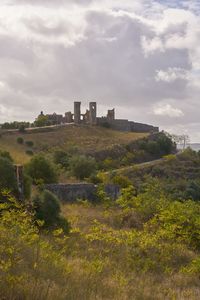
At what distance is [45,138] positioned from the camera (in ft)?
201

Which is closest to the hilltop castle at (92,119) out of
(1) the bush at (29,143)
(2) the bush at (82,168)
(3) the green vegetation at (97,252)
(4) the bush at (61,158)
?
(1) the bush at (29,143)

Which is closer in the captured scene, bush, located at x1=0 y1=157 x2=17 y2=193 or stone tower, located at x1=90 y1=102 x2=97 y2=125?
bush, located at x1=0 y1=157 x2=17 y2=193

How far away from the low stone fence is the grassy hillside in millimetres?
28329

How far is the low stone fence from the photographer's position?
74.1 feet

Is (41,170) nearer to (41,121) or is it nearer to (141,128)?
(41,121)

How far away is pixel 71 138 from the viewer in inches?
2527

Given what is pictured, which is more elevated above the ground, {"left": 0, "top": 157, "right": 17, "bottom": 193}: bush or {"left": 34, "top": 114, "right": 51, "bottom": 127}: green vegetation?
{"left": 34, "top": 114, "right": 51, "bottom": 127}: green vegetation

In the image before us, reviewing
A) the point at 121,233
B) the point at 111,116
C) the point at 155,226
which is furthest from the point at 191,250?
the point at 111,116

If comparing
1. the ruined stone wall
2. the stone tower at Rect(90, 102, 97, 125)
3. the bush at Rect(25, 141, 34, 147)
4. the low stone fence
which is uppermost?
the stone tower at Rect(90, 102, 97, 125)

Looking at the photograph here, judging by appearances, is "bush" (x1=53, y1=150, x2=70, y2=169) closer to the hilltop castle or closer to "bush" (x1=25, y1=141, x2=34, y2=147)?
"bush" (x1=25, y1=141, x2=34, y2=147)

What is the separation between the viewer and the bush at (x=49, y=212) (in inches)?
493

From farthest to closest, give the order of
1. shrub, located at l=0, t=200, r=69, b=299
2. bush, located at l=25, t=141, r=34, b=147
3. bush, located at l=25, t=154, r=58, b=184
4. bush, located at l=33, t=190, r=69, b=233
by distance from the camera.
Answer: bush, located at l=25, t=141, r=34, b=147 < bush, located at l=25, t=154, r=58, b=184 < bush, located at l=33, t=190, r=69, b=233 < shrub, located at l=0, t=200, r=69, b=299

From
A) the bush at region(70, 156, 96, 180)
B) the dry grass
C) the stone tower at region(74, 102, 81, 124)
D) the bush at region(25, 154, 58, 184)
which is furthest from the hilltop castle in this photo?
the dry grass

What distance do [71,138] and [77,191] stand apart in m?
40.9
